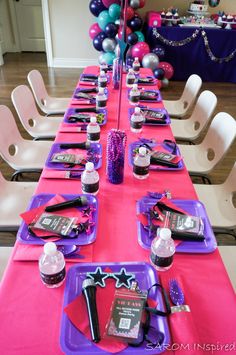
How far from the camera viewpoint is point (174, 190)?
1.23 meters

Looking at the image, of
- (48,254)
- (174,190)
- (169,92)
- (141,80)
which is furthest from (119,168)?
(169,92)

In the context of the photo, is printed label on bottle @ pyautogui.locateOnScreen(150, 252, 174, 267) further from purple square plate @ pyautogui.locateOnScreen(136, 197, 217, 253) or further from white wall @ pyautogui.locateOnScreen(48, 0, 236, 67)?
white wall @ pyautogui.locateOnScreen(48, 0, 236, 67)

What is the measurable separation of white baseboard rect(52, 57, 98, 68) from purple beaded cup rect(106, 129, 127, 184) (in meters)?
4.40

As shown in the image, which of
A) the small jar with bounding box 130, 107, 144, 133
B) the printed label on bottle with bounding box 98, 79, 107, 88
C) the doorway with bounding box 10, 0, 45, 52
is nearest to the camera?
the small jar with bounding box 130, 107, 144, 133

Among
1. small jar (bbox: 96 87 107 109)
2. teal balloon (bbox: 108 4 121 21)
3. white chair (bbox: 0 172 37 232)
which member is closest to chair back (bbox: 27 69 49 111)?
small jar (bbox: 96 87 107 109)

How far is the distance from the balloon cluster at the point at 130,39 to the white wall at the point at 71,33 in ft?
1.58

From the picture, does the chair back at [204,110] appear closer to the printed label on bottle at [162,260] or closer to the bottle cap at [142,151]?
the bottle cap at [142,151]

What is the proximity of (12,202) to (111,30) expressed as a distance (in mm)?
3333

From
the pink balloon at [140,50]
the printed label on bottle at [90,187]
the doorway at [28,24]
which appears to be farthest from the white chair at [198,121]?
the doorway at [28,24]

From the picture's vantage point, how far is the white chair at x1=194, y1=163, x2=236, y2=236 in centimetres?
144

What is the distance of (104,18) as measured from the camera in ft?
13.6

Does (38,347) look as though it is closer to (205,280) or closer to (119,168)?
(205,280)

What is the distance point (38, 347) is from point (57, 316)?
0.08 meters

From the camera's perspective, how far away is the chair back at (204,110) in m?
2.09
